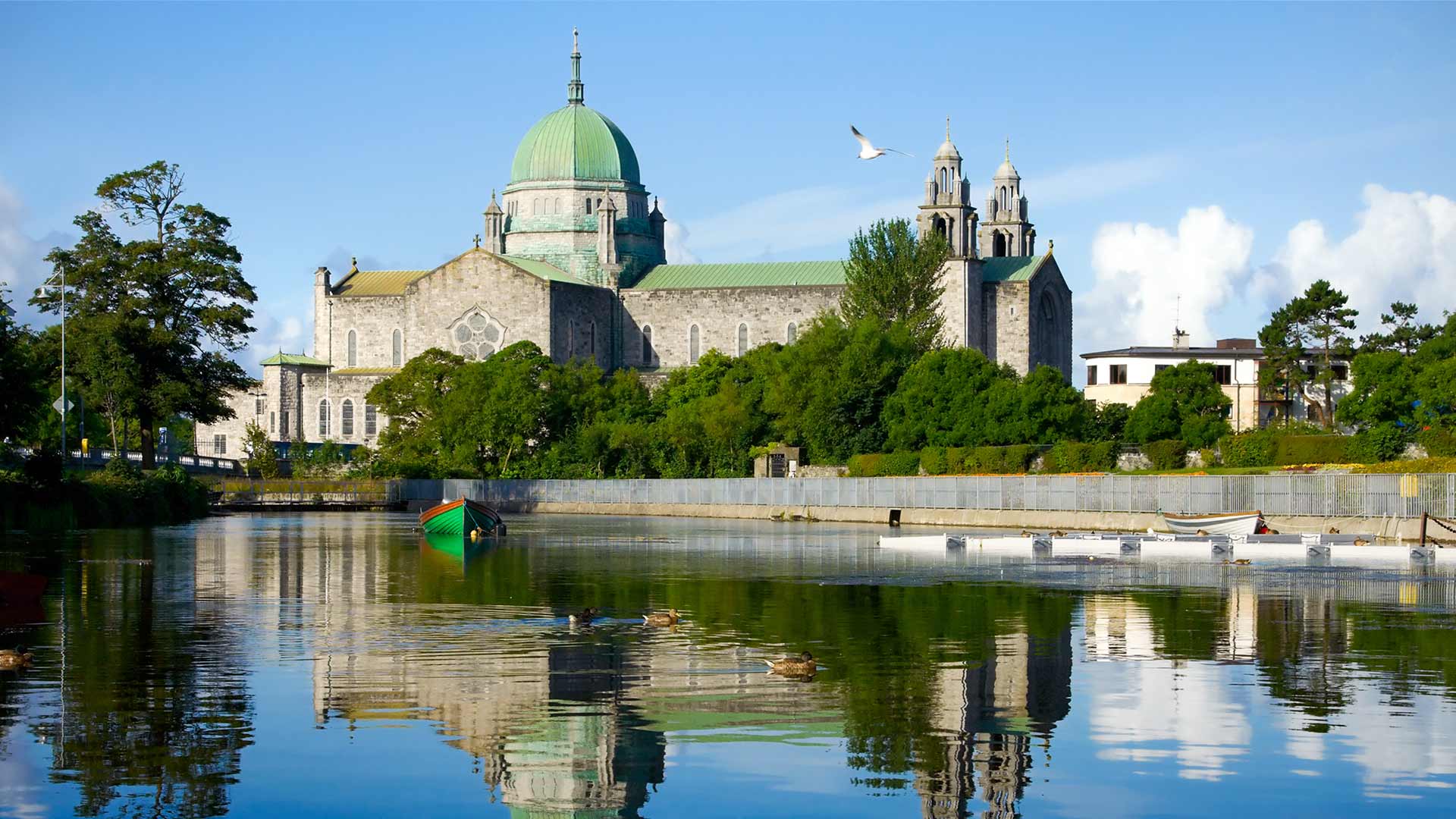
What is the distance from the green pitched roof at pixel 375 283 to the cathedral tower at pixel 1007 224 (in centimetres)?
3736

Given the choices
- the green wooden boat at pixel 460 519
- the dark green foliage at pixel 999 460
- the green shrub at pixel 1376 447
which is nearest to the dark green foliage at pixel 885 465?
the dark green foliage at pixel 999 460

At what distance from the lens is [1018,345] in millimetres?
109688

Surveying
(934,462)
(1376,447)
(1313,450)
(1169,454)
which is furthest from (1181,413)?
(1376,447)

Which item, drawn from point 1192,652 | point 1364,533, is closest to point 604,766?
point 1192,652

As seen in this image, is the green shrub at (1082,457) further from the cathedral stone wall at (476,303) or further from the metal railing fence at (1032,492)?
the cathedral stone wall at (476,303)

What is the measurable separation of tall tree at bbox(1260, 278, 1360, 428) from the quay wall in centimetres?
3817

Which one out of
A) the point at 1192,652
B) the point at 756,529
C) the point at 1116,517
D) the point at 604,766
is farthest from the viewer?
the point at 756,529

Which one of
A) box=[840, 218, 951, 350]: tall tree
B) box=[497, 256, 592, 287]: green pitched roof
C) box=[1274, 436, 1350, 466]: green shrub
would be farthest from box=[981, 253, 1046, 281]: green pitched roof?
box=[1274, 436, 1350, 466]: green shrub

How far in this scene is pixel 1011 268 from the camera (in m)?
113

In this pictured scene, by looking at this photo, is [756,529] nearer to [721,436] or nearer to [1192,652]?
[721,436]

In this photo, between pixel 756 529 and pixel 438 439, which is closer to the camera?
pixel 756 529

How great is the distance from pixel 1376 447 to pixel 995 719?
47139mm

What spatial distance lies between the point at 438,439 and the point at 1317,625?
7234 cm

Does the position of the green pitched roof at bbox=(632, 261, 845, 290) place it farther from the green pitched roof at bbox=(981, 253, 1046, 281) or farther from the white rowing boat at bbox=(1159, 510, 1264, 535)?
the white rowing boat at bbox=(1159, 510, 1264, 535)
